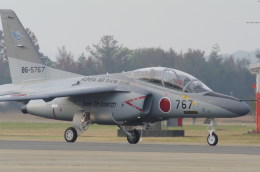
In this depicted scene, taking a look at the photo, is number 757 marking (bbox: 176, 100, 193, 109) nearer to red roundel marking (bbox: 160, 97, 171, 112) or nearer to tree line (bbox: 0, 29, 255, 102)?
red roundel marking (bbox: 160, 97, 171, 112)

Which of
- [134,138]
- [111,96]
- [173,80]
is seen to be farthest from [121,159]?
[134,138]

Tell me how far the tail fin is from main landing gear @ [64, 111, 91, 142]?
9.76 feet

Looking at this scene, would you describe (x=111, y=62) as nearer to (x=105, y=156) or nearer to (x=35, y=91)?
(x=35, y=91)

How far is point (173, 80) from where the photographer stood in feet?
95.5

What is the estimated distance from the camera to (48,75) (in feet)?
109

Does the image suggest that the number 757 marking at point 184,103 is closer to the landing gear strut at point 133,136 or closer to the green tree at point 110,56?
the landing gear strut at point 133,136

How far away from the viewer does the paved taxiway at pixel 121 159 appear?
58.6 feet

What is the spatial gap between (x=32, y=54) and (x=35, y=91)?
1950 millimetres

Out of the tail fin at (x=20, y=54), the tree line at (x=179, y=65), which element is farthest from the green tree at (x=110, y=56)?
the tail fin at (x=20, y=54)

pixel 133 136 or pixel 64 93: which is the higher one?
pixel 64 93

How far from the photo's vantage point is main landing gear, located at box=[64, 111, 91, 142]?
30344 mm

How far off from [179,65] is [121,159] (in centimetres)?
7842

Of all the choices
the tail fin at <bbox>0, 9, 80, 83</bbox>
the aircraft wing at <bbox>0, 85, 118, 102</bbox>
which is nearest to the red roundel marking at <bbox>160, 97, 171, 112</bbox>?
→ the aircraft wing at <bbox>0, 85, 118, 102</bbox>

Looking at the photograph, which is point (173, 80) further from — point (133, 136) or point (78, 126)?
point (78, 126)
